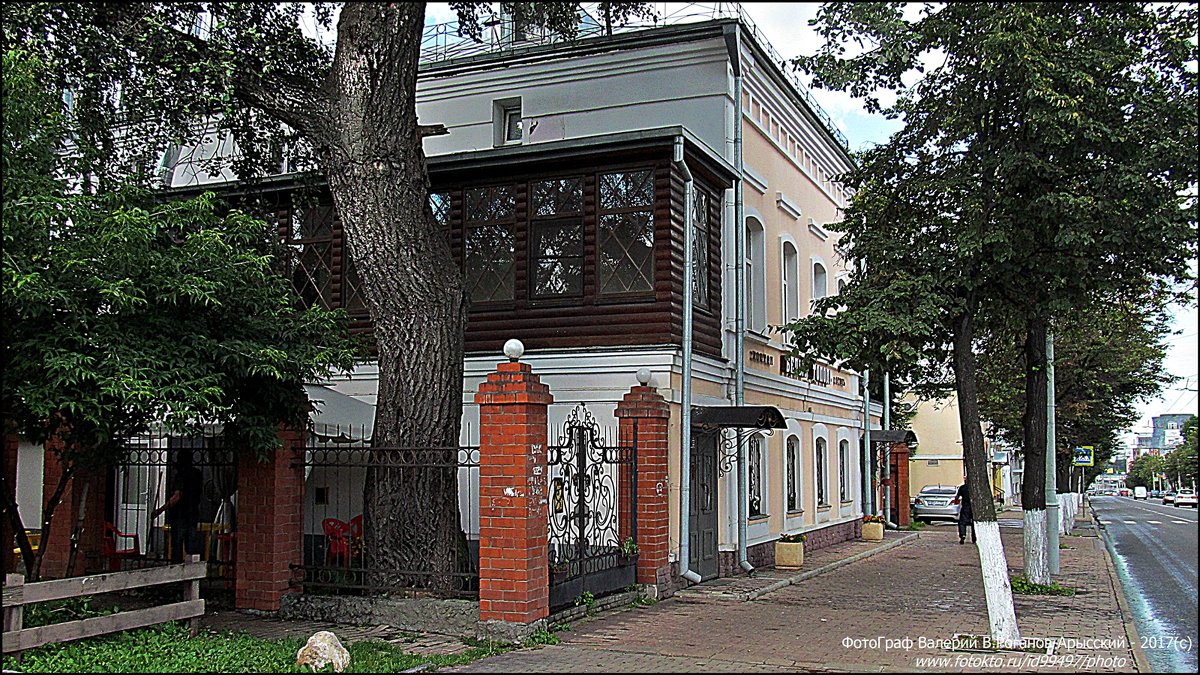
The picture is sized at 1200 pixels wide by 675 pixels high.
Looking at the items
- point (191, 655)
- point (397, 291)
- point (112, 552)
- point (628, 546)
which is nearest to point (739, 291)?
point (628, 546)

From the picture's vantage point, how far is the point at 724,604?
1309 centimetres

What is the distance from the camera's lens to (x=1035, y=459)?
51.0ft

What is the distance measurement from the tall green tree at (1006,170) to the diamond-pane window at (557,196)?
3484mm

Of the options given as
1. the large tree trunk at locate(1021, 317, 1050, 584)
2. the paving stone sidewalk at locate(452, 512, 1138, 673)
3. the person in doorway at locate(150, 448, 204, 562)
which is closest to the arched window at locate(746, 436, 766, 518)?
the paving stone sidewalk at locate(452, 512, 1138, 673)

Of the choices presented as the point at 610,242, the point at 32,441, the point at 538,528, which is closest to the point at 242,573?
the point at 32,441

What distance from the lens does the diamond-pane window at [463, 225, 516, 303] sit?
50.4ft

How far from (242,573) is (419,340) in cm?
314

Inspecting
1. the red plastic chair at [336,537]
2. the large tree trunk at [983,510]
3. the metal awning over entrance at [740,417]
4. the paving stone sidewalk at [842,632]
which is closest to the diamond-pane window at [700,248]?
the metal awning over entrance at [740,417]

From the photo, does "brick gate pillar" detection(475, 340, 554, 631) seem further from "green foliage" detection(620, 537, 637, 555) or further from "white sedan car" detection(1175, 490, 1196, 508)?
"white sedan car" detection(1175, 490, 1196, 508)

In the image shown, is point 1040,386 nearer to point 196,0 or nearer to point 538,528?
point 538,528

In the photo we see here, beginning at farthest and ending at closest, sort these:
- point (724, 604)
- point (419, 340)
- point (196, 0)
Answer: point (724, 604)
point (196, 0)
point (419, 340)

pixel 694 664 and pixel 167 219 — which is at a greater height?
pixel 167 219

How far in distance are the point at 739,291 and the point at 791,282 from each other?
4164 millimetres

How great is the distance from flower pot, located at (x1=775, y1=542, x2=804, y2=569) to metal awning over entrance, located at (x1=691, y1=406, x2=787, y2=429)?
332 cm
